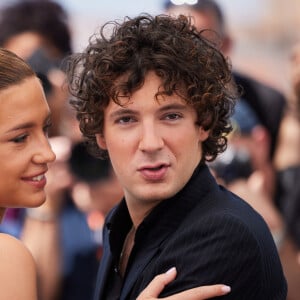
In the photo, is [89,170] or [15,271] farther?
[89,170]

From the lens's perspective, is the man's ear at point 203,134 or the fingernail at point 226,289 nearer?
the fingernail at point 226,289

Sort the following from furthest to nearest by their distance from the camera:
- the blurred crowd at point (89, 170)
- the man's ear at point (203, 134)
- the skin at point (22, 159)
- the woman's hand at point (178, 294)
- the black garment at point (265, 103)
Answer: the black garment at point (265, 103)
the blurred crowd at point (89, 170)
the man's ear at point (203, 134)
the skin at point (22, 159)
the woman's hand at point (178, 294)

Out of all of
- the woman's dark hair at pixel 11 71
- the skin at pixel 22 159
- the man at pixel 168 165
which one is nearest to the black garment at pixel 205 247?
the man at pixel 168 165

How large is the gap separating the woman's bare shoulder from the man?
301mm

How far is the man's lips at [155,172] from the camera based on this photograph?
8.93 feet

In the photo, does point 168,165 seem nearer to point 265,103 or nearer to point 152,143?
point 152,143

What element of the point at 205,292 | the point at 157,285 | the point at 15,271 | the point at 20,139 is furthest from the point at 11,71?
the point at 205,292

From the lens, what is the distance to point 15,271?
2.61 metres

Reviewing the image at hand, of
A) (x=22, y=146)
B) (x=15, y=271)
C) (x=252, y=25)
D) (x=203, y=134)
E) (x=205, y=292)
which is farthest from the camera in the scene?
(x=252, y=25)

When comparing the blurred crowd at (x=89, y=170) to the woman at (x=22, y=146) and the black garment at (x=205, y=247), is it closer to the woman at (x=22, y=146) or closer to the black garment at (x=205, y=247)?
the woman at (x=22, y=146)

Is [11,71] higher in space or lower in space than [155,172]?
higher

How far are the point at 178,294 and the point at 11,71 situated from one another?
0.91m

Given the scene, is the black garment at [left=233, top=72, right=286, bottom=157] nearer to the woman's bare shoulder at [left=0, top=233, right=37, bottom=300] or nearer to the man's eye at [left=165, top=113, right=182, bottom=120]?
the man's eye at [left=165, top=113, right=182, bottom=120]

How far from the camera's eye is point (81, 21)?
5.46 metres
